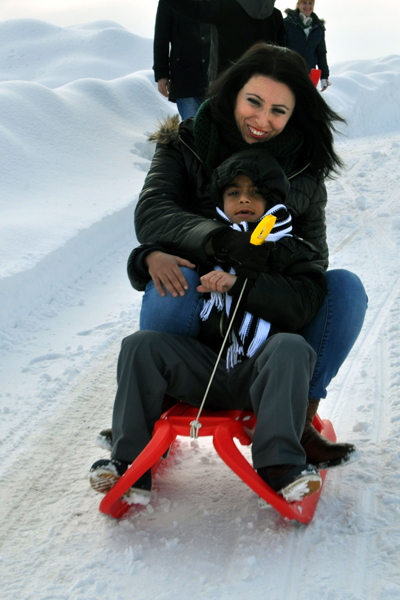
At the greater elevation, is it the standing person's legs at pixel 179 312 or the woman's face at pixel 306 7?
the woman's face at pixel 306 7

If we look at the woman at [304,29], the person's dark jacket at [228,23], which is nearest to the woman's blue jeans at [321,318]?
the person's dark jacket at [228,23]

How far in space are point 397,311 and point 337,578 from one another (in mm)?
1916

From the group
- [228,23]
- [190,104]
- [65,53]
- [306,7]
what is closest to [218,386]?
[228,23]

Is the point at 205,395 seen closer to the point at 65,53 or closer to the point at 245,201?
the point at 245,201

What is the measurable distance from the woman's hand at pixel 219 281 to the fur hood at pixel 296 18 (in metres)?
5.05

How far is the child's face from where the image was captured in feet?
6.24

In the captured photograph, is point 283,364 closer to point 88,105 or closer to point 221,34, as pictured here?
point 221,34

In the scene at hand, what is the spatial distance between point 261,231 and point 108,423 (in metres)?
1.03

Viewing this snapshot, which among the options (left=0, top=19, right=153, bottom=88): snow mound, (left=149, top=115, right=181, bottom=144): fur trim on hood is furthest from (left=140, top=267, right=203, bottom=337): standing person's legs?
(left=0, top=19, right=153, bottom=88): snow mound

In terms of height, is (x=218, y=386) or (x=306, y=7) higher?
(x=306, y=7)

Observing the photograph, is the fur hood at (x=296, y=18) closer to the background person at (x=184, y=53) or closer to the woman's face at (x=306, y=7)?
the woman's face at (x=306, y=7)

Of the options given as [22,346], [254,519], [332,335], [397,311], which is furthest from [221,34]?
[254,519]

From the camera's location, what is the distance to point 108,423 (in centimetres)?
227

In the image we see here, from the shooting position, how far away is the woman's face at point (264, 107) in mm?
1984
